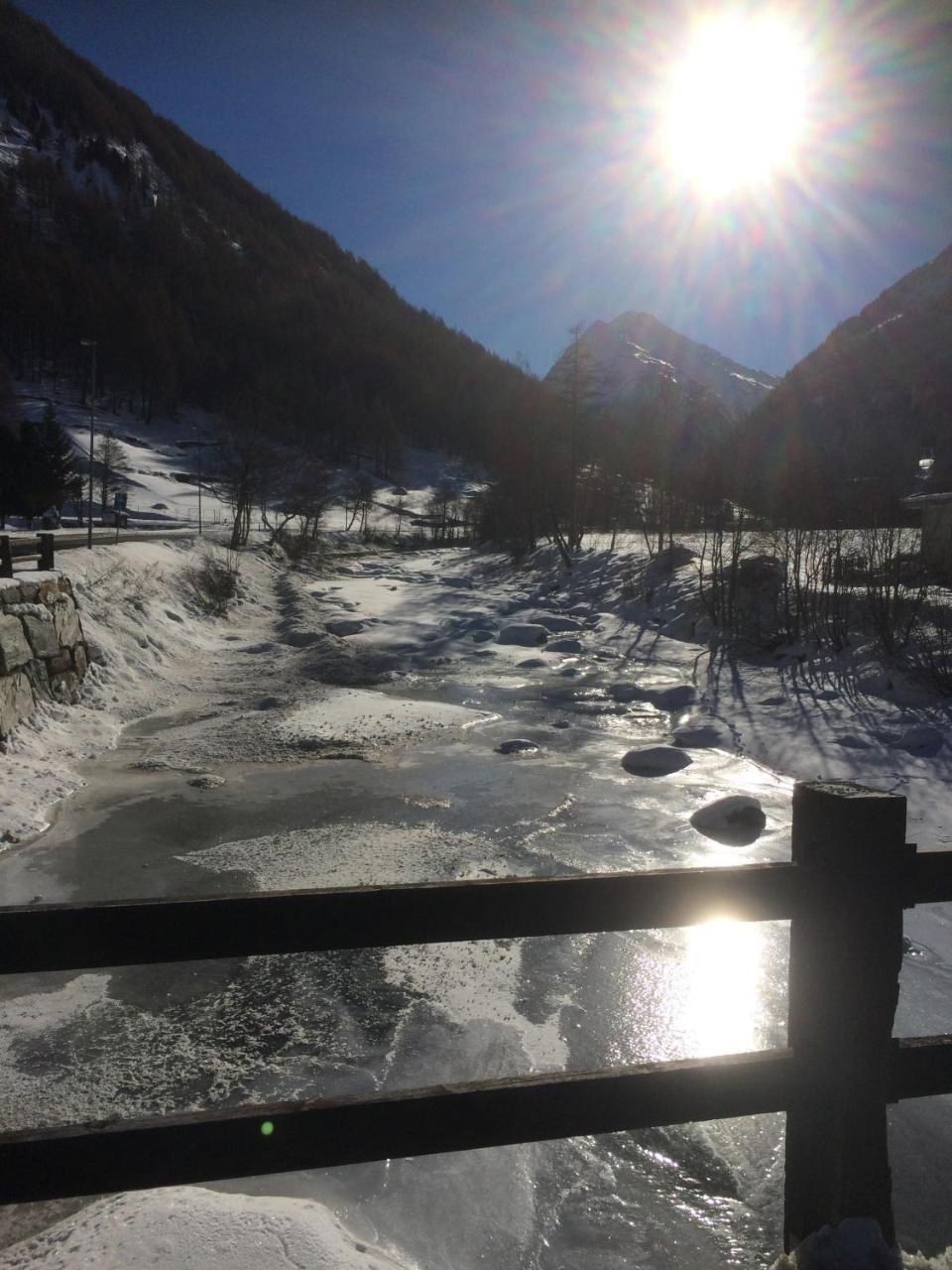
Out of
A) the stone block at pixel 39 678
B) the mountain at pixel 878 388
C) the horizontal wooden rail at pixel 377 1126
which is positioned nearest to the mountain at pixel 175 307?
the mountain at pixel 878 388

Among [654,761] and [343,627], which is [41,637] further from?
[343,627]

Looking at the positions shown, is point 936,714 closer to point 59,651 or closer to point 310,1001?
point 310,1001

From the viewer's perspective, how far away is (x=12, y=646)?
28.2ft

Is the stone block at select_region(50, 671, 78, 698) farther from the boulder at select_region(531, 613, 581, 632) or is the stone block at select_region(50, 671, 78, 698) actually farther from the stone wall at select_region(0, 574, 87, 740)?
the boulder at select_region(531, 613, 581, 632)

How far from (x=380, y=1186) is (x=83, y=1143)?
1865 mm

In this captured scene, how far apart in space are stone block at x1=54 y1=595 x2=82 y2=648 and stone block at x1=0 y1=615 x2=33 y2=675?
92cm

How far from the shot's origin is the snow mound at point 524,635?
1841 centimetres

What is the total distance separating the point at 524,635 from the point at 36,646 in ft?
36.5

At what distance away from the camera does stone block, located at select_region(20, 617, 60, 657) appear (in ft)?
30.1

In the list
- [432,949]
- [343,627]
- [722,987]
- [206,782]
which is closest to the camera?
[722,987]

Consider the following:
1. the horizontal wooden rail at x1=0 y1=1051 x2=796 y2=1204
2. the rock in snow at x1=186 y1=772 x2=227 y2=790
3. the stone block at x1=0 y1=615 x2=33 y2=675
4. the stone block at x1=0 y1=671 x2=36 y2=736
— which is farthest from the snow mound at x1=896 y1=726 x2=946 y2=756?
Answer: the stone block at x1=0 y1=615 x2=33 y2=675

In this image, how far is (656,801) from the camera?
26.1 feet

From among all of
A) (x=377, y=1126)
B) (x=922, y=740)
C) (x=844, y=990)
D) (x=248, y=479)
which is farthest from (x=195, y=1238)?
Result: (x=248, y=479)

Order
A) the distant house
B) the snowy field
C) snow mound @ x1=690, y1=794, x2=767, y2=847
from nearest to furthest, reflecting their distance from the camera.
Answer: the snowy field → snow mound @ x1=690, y1=794, x2=767, y2=847 → the distant house
